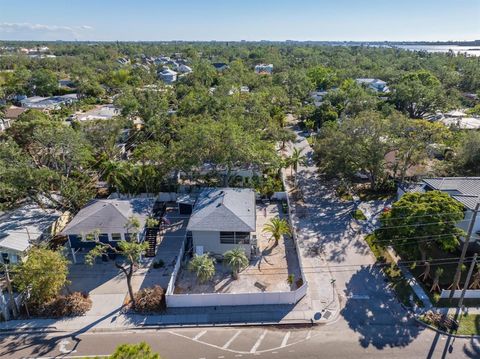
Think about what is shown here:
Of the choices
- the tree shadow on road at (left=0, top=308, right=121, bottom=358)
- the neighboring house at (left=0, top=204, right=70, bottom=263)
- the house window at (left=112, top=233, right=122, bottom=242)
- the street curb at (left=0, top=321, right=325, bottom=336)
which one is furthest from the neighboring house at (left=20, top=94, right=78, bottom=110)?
the tree shadow on road at (left=0, top=308, right=121, bottom=358)

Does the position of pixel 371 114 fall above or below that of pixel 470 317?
above

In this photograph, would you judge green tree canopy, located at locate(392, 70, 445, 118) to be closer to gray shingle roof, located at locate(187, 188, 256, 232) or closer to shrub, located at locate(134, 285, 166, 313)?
gray shingle roof, located at locate(187, 188, 256, 232)

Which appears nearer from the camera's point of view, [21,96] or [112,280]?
[112,280]

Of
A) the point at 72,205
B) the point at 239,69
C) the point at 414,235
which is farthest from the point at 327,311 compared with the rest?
the point at 239,69

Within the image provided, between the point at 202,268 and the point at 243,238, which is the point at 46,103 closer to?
the point at 243,238

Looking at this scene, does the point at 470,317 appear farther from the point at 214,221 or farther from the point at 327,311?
the point at 214,221

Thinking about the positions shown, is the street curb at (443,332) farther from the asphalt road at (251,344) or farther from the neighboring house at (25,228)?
the neighboring house at (25,228)

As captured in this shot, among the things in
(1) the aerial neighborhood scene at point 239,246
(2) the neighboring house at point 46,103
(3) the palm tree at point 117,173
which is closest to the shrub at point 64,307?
(1) the aerial neighborhood scene at point 239,246
